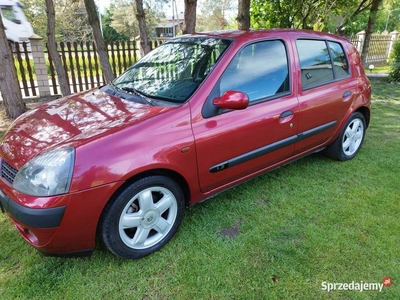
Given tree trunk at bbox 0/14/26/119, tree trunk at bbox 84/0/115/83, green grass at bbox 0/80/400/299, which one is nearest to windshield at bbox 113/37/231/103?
green grass at bbox 0/80/400/299

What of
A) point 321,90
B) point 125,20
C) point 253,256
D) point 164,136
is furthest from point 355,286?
point 125,20

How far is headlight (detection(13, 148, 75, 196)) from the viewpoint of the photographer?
1863 millimetres

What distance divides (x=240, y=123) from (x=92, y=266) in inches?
62.3

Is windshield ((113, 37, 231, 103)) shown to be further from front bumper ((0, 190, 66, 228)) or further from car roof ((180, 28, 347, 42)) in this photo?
front bumper ((0, 190, 66, 228))

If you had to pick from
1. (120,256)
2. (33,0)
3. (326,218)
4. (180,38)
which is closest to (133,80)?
(180,38)

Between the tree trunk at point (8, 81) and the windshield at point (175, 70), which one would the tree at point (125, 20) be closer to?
the tree trunk at point (8, 81)

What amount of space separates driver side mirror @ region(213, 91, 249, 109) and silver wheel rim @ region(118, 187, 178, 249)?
78 centimetres

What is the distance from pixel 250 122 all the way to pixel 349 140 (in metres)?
1.92

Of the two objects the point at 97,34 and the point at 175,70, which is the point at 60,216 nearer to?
the point at 175,70

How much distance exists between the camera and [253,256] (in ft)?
7.69

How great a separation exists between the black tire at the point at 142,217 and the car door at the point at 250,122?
0.32 metres

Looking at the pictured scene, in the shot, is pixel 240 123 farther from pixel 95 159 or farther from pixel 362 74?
pixel 362 74

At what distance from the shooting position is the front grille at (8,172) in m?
2.04

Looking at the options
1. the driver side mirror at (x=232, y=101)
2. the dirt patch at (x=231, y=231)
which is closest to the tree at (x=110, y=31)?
the driver side mirror at (x=232, y=101)
